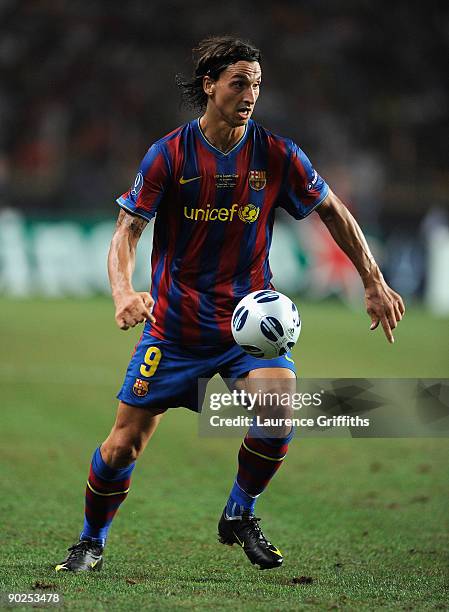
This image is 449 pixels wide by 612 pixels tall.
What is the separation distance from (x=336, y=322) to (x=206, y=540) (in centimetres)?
1237

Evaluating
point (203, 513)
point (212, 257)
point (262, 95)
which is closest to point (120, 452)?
point (212, 257)

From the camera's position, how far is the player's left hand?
5355mm

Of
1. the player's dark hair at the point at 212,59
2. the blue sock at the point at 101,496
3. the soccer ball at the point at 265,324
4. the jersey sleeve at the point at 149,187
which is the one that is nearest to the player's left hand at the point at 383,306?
the soccer ball at the point at 265,324

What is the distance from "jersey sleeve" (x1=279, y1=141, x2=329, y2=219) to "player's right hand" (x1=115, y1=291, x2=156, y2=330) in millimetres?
1000

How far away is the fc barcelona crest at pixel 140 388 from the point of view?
5250 mm

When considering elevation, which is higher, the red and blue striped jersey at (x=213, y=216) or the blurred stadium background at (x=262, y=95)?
the red and blue striped jersey at (x=213, y=216)

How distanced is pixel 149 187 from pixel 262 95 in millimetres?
23938

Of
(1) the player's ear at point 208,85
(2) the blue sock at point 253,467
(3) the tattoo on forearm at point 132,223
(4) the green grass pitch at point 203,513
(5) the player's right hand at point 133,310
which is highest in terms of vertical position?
(1) the player's ear at point 208,85

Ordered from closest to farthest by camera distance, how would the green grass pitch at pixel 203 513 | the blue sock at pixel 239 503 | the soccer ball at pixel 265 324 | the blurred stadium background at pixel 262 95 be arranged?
the green grass pitch at pixel 203 513 → the soccer ball at pixel 265 324 → the blue sock at pixel 239 503 → the blurred stadium background at pixel 262 95

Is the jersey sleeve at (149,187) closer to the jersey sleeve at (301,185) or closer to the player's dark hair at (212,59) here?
the player's dark hair at (212,59)

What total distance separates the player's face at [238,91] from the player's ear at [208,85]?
6 cm

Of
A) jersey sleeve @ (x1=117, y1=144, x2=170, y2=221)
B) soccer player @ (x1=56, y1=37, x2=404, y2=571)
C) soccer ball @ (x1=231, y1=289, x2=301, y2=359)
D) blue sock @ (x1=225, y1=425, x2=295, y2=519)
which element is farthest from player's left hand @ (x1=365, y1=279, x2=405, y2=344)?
jersey sleeve @ (x1=117, y1=144, x2=170, y2=221)

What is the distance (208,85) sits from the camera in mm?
5316

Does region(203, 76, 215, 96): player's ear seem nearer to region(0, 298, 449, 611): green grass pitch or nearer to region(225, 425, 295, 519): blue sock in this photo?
region(225, 425, 295, 519): blue sock
